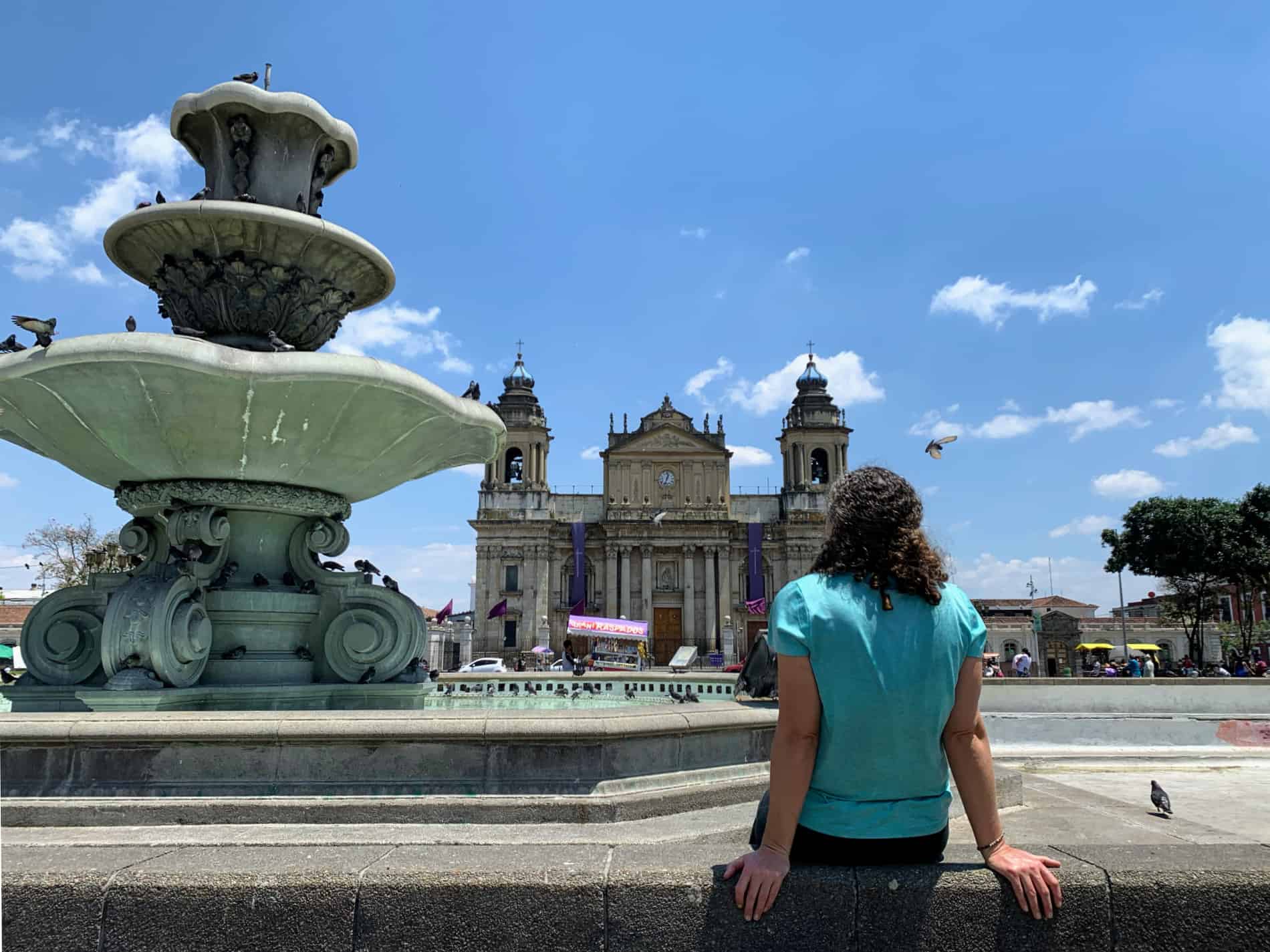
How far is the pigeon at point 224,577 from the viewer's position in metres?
7.07

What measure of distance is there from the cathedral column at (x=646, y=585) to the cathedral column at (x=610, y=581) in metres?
1.63

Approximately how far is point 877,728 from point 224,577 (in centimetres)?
644

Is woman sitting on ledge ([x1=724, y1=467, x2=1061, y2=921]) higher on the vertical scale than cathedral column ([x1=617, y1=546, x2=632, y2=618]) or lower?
lower

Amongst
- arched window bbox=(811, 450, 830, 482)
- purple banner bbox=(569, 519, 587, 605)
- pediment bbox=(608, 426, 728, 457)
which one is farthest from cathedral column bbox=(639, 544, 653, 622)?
arched window bbox=(811, 450, 830, 482)

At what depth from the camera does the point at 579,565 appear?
180ft

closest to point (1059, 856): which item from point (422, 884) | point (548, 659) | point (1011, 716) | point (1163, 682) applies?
point (422, 884)

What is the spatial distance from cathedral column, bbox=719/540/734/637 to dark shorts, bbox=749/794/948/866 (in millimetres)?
52873

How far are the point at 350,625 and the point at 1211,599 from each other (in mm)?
45730

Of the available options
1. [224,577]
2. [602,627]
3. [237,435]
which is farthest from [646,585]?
[237,435]

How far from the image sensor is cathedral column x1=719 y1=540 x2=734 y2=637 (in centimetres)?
5472

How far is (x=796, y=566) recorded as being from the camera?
2184 inches

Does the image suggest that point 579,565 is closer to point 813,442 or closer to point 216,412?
point 813,442

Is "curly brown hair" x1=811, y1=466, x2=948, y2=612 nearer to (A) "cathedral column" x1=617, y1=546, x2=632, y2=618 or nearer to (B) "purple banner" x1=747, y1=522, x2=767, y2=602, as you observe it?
(A) "cathedral column" x1=617, y1=546, x2=632, y2=618

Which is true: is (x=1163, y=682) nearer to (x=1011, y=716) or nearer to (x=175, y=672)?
(x=1011, y=716)
